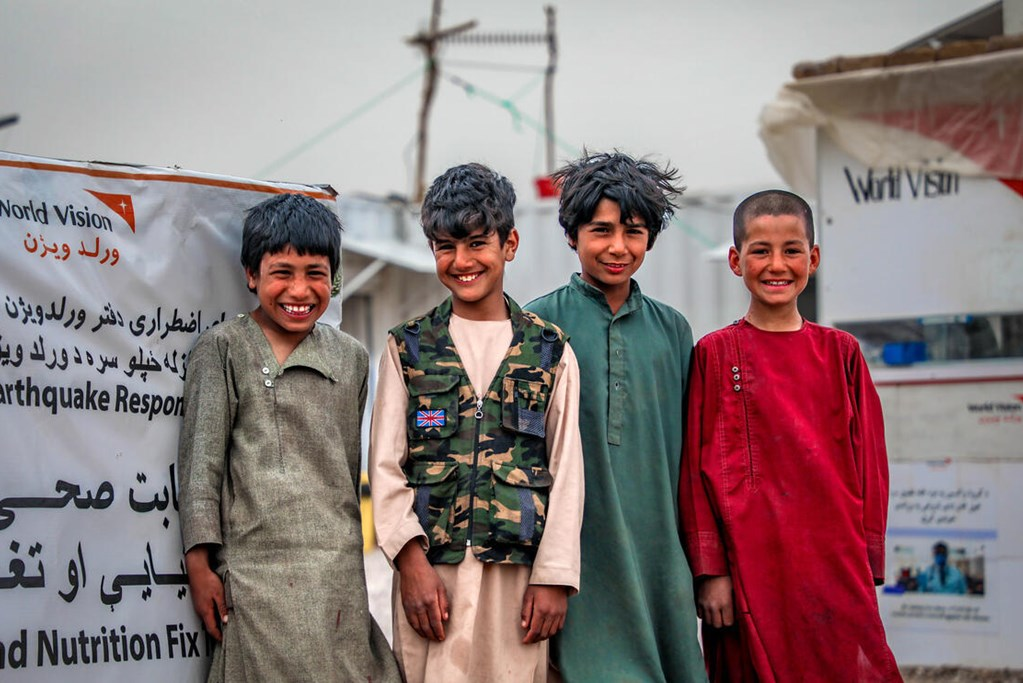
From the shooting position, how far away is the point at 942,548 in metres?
5.18

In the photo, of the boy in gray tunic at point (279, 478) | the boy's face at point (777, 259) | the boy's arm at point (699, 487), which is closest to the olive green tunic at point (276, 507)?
the boy in gray tunic at point (279, 478)

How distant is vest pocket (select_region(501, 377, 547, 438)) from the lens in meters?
2.75

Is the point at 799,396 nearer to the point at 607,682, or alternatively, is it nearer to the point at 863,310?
the point at 607,682

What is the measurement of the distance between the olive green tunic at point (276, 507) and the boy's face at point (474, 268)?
415 millimetres

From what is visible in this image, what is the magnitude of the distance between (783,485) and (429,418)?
1060mm

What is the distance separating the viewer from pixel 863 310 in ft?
17.6

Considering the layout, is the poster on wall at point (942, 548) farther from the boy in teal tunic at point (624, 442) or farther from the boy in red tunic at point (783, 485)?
the boy in teal tunic at point (624, 442)

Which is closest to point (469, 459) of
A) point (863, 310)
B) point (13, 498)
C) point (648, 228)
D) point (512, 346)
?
point (512, 346)

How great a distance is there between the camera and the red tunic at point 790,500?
2977 mm

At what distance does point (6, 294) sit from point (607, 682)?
1871mm

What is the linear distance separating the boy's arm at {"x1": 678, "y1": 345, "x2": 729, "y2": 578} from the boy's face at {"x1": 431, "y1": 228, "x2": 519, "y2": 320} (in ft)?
2.25

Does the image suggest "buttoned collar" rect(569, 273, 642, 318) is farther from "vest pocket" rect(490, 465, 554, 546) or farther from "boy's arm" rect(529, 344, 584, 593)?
"vest pocket" rect(490, 465, 554, 546)

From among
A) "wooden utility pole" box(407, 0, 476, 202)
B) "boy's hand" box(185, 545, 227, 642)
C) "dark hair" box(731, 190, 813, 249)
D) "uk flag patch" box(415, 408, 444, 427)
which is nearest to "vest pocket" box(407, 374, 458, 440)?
"uk flag patch" box(415, 408, 444, 427)

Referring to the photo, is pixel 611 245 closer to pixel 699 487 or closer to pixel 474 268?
pixel 474 268
